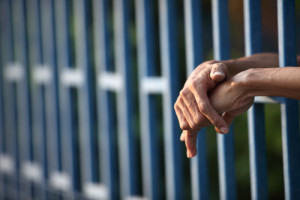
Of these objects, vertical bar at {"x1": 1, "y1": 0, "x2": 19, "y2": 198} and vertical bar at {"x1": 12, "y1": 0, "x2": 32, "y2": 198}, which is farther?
vertical bar at {"x1": 1, "y1": 0, "x2": 19, "y2": 198}

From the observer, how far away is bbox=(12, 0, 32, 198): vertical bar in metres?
4.95

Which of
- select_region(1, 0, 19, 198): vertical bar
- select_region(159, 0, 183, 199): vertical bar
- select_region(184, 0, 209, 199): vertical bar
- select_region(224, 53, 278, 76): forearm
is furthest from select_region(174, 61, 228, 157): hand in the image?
select_region(1, 0, 19, 198): vertical bar

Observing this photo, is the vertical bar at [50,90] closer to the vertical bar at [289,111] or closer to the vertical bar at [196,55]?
the vertical bar at [196,55]

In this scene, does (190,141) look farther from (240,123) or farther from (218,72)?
(240,123)

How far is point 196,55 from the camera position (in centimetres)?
272

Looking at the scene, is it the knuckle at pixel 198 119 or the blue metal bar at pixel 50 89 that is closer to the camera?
the knuckle at pixel 198 119

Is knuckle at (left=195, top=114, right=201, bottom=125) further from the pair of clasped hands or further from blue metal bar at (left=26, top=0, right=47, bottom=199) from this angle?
blue metal bar at (left=26, top=0, right=47, bottom=199)

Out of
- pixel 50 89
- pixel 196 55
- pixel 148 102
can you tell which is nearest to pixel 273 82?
pixel 196 55

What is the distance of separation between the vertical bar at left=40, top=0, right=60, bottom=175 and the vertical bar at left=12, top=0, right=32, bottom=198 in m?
0.39

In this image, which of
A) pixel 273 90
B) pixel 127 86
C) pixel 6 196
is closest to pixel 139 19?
pixel 127 86

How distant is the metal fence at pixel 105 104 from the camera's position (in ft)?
7.35

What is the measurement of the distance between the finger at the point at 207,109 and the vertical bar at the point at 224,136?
28.4 inches

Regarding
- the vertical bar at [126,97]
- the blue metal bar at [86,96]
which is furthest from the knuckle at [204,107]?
the blue metal bar at [86,96]

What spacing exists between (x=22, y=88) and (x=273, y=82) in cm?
388
